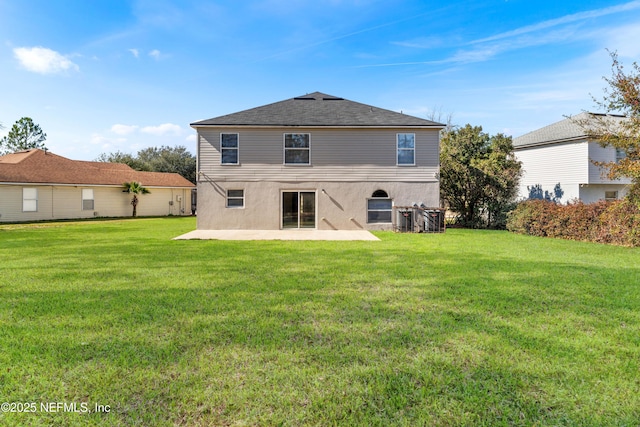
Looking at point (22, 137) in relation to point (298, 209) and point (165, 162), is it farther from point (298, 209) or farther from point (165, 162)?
point (298, 209)

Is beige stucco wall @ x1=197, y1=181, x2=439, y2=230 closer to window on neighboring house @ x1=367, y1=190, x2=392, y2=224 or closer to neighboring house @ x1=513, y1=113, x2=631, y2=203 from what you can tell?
window on neighboring house @ x1=367, y1=190, x2=392, y2=224

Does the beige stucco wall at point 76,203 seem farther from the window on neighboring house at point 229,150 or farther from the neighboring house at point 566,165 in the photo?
the neighboring house at point 566,165

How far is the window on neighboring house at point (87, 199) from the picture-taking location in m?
23.3

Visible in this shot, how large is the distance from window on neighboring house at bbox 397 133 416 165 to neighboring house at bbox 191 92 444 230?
0.05 meters

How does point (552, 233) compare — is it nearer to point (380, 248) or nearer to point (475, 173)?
point (475, 173)

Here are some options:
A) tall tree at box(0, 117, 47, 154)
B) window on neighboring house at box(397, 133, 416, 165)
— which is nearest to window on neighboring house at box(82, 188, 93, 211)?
window on neighboring house at box(397, 133, 416, 165)

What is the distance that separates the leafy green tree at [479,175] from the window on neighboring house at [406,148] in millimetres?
3122

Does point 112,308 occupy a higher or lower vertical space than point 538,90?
lower

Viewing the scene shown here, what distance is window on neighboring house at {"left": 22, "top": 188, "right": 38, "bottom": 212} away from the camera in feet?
67.7

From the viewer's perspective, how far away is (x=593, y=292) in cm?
509

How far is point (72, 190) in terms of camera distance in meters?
22.7

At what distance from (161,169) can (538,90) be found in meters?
38.2

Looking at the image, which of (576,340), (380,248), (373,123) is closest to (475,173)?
(373,123)

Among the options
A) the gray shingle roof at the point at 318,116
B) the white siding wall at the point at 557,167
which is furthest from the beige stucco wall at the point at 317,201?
the white siding wall at the point at 557,167
